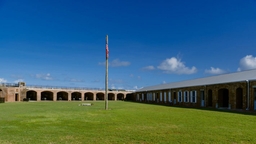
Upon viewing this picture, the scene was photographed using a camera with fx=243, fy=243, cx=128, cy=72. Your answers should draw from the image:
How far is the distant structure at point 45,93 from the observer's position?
44.5 metres

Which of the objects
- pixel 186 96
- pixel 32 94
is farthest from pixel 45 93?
pixel 186 96

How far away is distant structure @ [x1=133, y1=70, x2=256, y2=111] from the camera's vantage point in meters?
18.8

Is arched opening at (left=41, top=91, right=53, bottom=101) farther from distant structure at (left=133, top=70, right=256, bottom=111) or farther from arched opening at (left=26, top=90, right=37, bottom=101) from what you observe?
distant structure at (left=133, top=70, right=256, bottom=111)

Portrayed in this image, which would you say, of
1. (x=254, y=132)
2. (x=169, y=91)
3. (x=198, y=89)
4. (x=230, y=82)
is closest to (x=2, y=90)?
(x=169, y=91)

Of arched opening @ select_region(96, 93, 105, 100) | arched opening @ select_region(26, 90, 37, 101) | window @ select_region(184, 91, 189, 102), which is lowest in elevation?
arched opening @ select_region(96, 93, 105, 100)

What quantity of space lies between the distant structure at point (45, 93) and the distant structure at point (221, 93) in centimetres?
2556

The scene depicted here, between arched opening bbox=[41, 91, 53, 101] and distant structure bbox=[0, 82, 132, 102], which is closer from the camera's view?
distant structure bbox=[0, 82, 132, 102]

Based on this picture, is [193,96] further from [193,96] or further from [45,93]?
[45,93]

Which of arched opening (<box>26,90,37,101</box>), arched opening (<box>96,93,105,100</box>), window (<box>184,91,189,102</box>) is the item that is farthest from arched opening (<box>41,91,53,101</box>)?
window (<box>184,91,189,102</box>)

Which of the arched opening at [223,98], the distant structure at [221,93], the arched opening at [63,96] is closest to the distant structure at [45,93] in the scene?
the arched opening at [63,96]

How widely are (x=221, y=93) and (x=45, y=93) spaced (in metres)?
44.5

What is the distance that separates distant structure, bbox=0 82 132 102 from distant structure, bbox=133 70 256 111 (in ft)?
83.9

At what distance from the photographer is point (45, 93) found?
57.4 meters

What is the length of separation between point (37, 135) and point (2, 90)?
138 feet
